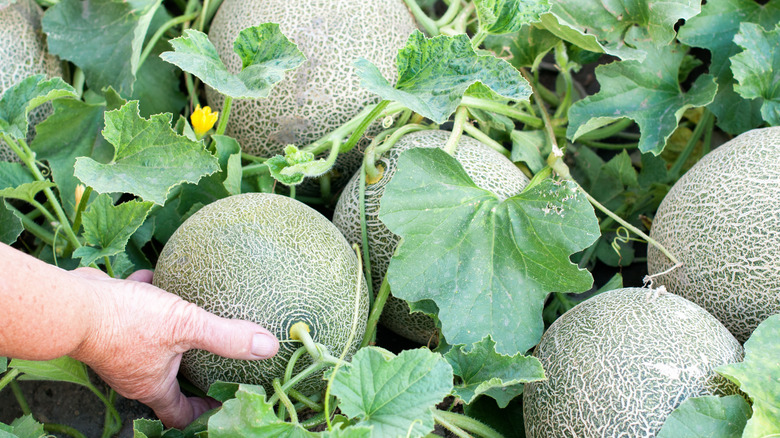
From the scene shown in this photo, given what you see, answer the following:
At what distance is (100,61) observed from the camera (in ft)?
5.72

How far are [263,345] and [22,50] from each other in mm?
1128

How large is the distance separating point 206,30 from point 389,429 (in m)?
1.41

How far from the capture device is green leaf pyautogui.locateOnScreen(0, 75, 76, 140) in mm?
1367

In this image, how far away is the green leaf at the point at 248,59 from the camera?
4.35 feet

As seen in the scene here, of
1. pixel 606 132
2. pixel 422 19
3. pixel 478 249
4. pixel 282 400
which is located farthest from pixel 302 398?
pixel 606 132

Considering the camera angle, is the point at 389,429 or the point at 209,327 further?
the point at 209,327

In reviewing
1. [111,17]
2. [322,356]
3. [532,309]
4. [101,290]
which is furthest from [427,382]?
[111,17]

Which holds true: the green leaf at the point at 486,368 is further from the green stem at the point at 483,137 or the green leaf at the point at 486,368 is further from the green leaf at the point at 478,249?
the green stem at the point at 483,137

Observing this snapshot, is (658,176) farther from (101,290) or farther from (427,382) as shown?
(101,290)

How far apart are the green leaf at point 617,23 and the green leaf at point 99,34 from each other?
111 centimetres

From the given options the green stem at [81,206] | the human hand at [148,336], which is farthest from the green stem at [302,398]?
the green stem at [81,206]

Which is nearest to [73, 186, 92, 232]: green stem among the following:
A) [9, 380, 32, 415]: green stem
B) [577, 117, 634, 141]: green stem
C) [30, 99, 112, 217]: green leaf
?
[30, 99, 112, 217]: green leaf

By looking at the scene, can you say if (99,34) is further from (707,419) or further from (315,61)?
(707,419)

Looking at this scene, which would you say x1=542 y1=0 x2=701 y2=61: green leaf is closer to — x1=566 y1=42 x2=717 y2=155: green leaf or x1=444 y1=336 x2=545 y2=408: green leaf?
x1=566 y1=42 x2=717 y2=155: green leaf
